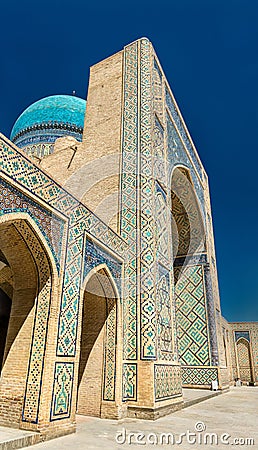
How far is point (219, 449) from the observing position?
119 inches

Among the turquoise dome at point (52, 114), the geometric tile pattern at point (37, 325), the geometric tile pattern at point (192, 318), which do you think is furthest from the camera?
the turquoise dome at point (52, 114)

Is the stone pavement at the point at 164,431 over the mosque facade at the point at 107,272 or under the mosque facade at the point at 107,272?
under

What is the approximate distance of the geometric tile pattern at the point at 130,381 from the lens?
4734mm

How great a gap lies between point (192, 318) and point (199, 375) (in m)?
1.39

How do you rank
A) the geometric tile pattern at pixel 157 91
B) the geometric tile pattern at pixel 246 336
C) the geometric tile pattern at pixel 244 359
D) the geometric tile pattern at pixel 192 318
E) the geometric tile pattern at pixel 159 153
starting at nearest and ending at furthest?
1. the geometric tile pattern at pixel 159 153
2. the geometric tile pattern at pixel 157 91
3. the geometric tile pattern at pixel 192 318
4. the geometric tile pattern at pixel 246 336
5. the geometric tile pattern at pixel 244 359

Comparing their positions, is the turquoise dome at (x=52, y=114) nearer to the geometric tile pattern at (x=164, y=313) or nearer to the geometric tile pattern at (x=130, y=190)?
the geometric tile pattern at (x=130, y=190)

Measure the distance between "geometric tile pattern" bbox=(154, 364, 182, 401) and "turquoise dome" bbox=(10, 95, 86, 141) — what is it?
11000mm

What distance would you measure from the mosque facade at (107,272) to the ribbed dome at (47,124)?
3.91 metres

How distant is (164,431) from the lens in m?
3.77

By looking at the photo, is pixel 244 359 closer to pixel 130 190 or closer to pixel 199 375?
pixel 199 375

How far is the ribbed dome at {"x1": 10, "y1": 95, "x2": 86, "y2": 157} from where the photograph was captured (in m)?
13.4

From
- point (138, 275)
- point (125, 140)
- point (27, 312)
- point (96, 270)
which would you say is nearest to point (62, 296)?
point (27, 312)

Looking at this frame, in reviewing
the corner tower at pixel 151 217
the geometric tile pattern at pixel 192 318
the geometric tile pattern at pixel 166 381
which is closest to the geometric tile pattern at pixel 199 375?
the corner tower at pixel 151 217

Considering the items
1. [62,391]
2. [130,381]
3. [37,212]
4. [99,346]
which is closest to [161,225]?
[99,346]
